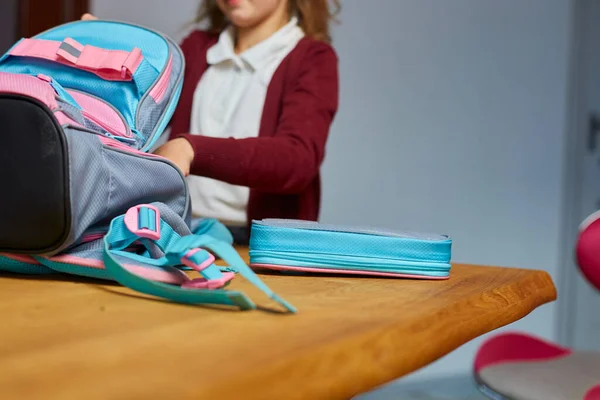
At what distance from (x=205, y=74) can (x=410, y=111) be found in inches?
47.4

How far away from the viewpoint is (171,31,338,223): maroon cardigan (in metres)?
0.88

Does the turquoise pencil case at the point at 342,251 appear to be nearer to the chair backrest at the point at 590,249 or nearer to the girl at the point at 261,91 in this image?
the chair backrest at the point at 590,249

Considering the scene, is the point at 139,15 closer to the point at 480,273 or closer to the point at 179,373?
the point at 480,273

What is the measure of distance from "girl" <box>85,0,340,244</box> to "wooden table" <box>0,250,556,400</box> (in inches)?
21.9

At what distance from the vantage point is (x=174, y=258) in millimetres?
513

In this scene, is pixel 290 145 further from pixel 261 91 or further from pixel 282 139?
pixel 261 91

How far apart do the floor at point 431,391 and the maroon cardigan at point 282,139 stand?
117cm

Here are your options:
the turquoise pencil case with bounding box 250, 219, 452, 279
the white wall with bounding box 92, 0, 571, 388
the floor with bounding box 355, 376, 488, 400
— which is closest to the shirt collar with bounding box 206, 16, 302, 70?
the turquoise pencil case with bounding box 250, 219, 452, 279

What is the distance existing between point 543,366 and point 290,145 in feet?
1.42

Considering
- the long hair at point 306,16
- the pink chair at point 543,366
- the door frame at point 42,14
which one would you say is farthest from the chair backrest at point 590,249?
the door frame at point 42,14

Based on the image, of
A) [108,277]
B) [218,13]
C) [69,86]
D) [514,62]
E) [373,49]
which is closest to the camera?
[108,277]

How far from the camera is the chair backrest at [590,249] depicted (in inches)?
30.6

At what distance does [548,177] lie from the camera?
279 centimetres

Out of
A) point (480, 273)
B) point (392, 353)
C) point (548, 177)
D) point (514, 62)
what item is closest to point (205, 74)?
point (480, 273)
